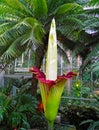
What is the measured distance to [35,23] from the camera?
600 centimetres

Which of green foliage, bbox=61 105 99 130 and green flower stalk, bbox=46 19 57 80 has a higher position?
green flower stalk, bbox=46 19 57 80

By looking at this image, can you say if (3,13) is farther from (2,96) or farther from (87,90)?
(87,90)

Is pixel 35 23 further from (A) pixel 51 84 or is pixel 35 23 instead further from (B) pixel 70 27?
(A) pixel 51 84

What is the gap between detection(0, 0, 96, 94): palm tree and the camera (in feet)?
20.0

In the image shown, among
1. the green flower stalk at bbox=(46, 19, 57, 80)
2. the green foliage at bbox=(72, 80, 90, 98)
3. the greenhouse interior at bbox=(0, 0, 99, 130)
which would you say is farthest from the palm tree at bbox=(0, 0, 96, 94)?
the green flower stalk at bbox=(46, 19, 57, 80)

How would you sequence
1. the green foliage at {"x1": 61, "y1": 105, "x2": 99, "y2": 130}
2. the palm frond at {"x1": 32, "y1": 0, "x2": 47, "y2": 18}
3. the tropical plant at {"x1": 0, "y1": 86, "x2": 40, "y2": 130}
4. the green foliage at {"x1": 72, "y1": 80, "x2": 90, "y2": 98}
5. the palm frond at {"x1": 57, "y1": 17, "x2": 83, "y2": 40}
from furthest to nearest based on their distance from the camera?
the green foliage at {"x1": 72, "y1": 80, "x2": 90, "y2": 98}, the green foliage at {"x1": 61, "y1": 105, "x2": 99, "y2": 130}, the palm frond at {"x1": 57, "y1": 17, "x2": 83, "y2": 40}, the palm frond at {"x1": 32, "y1": 0, "x2": 47, "y2": 18}, the tropical plant at {"x1": 0, "y1": 86, "x2": 40, "y2": 130}

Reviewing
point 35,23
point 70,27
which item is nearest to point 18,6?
point 35,23

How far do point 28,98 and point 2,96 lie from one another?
647 mm

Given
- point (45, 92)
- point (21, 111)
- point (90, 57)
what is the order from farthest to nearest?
point (21, 111)
point (90, 57)
point (45, 92)

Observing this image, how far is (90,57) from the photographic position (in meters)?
5.66

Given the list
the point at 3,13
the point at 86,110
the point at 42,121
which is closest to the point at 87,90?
the point at 86,110

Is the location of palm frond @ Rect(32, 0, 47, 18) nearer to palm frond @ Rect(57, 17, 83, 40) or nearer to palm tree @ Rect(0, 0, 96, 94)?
palm tree @ Rect(0, 0, 96, 94)

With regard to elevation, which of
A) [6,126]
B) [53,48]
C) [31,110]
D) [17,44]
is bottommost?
[6,126]

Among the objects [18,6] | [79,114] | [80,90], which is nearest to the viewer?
[18,6]
